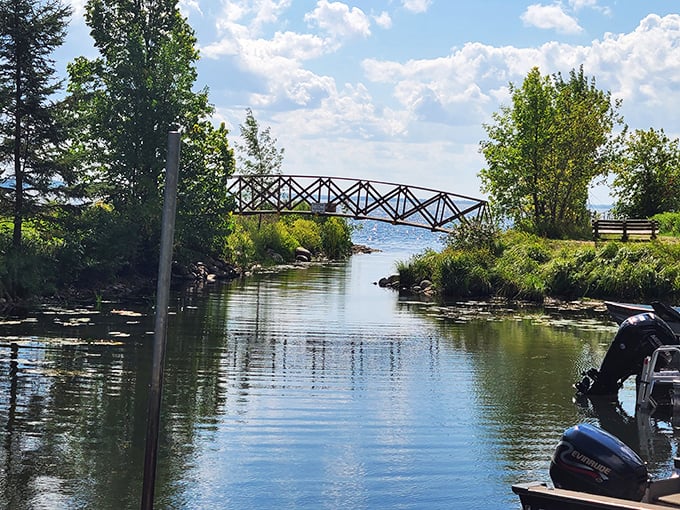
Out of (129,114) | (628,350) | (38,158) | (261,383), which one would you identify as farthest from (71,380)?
(129,114)

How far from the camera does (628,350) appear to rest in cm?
1495

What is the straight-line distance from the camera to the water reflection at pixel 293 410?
10469mm

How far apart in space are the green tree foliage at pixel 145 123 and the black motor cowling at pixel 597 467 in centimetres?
2659

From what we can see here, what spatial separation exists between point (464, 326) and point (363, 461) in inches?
578

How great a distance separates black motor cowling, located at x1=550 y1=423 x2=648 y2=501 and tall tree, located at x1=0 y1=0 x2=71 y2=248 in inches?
906

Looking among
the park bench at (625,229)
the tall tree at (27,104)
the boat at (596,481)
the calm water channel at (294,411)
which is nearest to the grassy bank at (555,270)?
the park bench at (625,229)

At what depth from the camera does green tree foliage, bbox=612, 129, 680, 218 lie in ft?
149

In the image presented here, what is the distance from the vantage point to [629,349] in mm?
14930

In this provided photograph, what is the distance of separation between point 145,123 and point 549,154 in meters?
20.1

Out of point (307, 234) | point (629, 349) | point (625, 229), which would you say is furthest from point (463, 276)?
point (307, 234)

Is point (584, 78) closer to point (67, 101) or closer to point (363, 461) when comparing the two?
point (67, 101)

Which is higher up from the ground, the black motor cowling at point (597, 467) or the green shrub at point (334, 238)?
the green shrub at point (334, 238)

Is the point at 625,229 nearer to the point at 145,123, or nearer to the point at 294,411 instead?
the point at 145,123

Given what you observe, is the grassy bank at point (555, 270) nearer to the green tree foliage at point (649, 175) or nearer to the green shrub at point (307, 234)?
the green tree foliage at point (649, 175)
